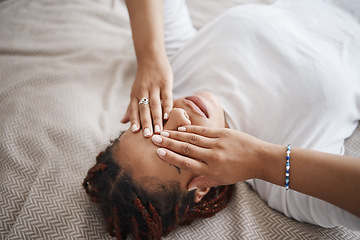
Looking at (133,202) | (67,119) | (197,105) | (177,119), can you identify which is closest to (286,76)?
(197,105)

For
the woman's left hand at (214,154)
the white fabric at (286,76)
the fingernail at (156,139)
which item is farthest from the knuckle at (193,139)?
the white fabric at (286,76)

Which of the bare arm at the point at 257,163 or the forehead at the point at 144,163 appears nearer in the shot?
the bare arm at the point at 257,163

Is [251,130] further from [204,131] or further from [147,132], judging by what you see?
[147,132]

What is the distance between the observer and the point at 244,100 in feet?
3.69

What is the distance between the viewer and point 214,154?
0.82 m

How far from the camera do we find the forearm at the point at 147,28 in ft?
3.82

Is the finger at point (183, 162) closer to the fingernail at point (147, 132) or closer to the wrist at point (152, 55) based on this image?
the fingernail at point (147, 132)

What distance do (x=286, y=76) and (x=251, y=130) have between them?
27 centimetres

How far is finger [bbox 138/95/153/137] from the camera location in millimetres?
906

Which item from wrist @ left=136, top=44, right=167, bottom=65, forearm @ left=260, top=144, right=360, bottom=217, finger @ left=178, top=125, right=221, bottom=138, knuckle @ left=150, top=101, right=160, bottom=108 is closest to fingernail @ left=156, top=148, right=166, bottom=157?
finger @ left=178, top=125, right=221, bottom=138

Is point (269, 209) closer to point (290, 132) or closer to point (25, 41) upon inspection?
point (290, 132)

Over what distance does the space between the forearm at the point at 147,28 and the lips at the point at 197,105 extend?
29cm

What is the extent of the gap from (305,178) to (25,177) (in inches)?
39.2

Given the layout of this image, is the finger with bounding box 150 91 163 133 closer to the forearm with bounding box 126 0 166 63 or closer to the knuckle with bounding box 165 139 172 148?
the knuckle with bounding box 165 139 172 148
